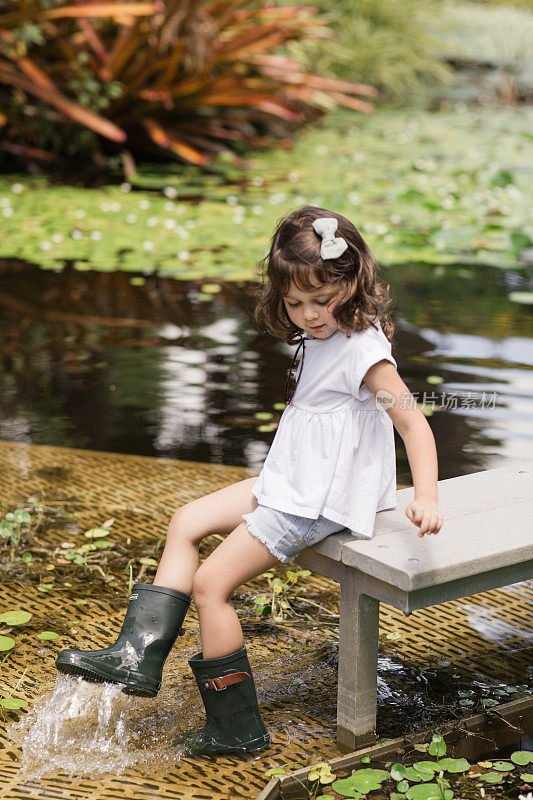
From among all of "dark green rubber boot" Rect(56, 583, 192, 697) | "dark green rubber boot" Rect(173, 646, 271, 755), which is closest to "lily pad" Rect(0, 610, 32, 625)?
"dark green rubber boot" Rect(56, 583, 192, 697)

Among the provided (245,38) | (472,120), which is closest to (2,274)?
(245,38)

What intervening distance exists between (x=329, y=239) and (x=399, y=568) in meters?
0.64

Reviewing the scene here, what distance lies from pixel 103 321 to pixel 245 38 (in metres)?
4.73

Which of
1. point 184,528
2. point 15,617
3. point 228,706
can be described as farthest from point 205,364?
point 228,706

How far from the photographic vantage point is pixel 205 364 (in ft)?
15.6

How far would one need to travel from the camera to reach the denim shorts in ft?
7.02

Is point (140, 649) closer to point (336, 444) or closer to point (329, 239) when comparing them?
point (336, 444)

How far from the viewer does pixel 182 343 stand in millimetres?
5055

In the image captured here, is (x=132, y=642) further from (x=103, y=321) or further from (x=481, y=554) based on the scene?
(x=103, y=321)

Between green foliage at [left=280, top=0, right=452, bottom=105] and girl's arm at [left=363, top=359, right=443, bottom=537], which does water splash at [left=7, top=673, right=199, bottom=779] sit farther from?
green foliage at [left=280, top=0, right=452, bottom=105]

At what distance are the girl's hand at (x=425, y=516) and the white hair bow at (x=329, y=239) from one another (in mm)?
502

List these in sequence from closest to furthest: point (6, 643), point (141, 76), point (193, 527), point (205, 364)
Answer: point (193, 527), point (6, 643), point (205, 364), point (141, 76)

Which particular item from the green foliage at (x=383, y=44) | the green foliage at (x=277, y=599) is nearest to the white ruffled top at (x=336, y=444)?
the green foliage at (x=277, y=599)

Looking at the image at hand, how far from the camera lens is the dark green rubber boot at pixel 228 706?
2107 millimetres
